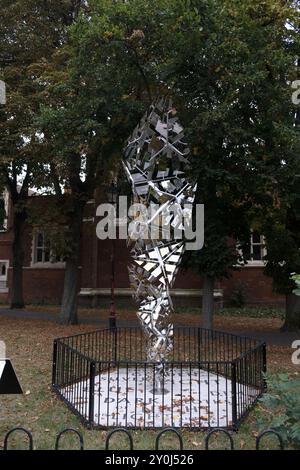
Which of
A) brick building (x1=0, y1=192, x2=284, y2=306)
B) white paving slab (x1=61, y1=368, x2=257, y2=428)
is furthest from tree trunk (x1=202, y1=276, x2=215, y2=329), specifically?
brick building (x1=0, y1=192, x2=284, y2=306)

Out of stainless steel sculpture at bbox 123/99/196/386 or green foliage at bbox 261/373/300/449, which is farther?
stainless steel sculpture at bbox 123/99/196/386

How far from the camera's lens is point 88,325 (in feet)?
59.8

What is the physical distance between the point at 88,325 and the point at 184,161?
11032 millimetres

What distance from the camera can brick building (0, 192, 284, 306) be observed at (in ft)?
89.7

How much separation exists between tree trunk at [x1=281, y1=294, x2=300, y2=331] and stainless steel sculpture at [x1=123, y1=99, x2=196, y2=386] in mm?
9769

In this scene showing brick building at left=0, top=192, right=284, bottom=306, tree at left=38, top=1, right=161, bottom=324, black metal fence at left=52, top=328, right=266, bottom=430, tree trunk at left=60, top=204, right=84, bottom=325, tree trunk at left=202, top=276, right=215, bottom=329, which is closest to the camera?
black metal fence at left=52, top=328, right=266, bottom=430

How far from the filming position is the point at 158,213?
27.5 feet

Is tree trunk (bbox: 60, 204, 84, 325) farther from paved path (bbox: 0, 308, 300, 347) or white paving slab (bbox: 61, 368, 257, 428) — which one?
white paving slab (bbox: 61, 368, 257, 428)

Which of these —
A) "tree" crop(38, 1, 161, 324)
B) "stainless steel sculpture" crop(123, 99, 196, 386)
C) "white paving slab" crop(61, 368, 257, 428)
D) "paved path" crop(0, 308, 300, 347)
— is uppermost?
"tree" crop(38, 1, 161, 324)

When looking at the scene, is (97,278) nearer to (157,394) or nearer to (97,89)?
(97,89)

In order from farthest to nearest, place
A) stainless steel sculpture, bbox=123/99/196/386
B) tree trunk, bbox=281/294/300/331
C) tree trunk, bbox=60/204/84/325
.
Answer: tree trunk, bbox=60/204/84/325, tree trunk, bbox=281/294/300/331, stainless steel sculpture, bbox=123/99/196/386

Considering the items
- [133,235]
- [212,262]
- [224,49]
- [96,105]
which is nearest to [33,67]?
[96,105]

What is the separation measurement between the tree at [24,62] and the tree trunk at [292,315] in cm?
1016
